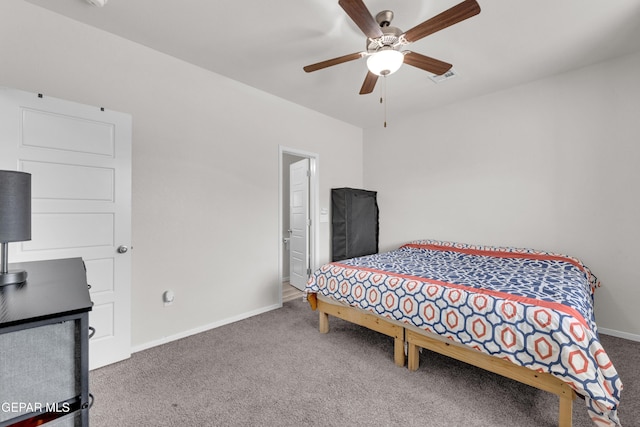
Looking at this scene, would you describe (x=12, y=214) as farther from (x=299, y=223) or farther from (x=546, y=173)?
(x=546, y=173)

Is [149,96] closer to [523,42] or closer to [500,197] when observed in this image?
[523,42]

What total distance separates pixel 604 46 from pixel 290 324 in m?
3.90

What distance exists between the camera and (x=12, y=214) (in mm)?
1082

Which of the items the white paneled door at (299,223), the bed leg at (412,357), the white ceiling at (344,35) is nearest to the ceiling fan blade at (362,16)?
the white ceiling at (344,35)

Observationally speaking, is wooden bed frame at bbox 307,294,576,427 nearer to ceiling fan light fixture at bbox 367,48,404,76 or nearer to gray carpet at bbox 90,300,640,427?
gray carpet at bbox 90,300,640,427

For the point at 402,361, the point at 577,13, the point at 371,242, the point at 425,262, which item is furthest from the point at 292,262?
the point at 577,13

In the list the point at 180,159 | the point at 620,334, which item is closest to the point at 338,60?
the point at 180,159

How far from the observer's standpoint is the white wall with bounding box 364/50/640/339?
2658mm

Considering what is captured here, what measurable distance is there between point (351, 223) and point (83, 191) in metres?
3.10

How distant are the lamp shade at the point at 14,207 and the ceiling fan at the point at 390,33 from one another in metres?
1.72

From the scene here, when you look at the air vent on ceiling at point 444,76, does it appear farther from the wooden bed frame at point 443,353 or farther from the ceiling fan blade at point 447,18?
the wooden bed frame at point 443,353

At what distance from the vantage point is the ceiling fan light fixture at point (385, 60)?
1.87m

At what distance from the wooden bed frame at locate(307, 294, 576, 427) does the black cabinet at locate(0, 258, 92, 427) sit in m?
1.92

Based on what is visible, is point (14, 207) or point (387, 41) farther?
point (387, 41)
